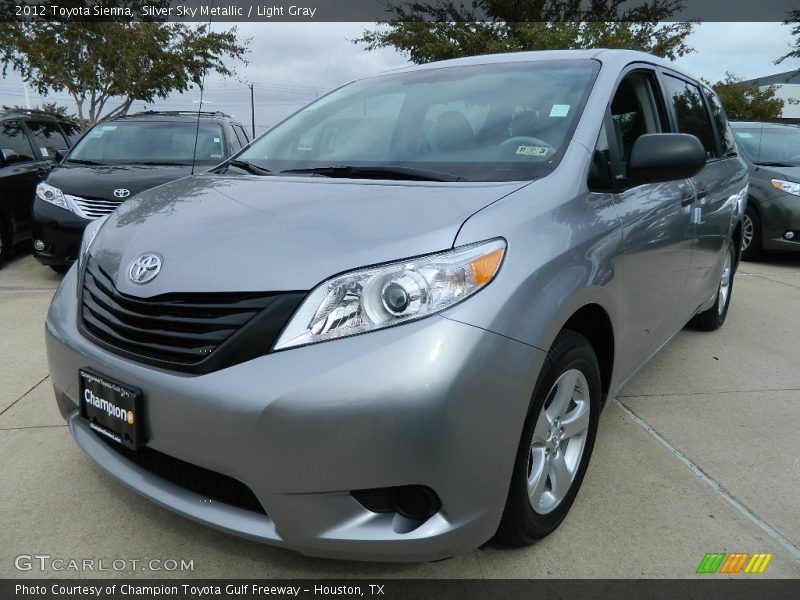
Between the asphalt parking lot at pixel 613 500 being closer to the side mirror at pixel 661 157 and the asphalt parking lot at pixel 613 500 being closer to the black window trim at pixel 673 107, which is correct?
the side mirror at pixel 661 157

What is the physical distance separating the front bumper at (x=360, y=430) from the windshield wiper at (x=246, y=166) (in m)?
1.15

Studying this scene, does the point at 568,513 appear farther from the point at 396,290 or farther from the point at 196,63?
the point at 196,63

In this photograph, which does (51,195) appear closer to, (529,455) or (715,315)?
(529,455)

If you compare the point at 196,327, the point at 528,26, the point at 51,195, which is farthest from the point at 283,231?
the point at 528,26

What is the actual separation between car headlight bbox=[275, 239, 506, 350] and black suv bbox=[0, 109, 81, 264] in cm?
594

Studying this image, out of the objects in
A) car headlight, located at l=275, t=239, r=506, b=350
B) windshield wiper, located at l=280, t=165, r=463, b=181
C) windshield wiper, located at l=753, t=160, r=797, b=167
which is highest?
windshield wiper, located at l=280, t=165, r=463, b=181

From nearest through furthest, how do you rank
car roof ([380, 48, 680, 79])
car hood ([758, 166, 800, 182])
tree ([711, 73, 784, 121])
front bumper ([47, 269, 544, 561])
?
front bumper ([47, 269, 544, 561])
car roof ([380, 48, 680, 79])
car hood ([758, 166, 800, 182])
tree ([711, 73, 784, 121])

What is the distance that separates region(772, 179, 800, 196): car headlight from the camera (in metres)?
7.08

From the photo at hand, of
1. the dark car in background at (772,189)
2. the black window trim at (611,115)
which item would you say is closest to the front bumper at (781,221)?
the dark car in background at (772,189)

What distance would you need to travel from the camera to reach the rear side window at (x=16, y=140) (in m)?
6.71

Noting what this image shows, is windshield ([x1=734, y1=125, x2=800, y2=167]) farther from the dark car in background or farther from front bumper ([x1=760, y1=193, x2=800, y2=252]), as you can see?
front bumper ([x1=760, y1=193, x2=800, y2=252])

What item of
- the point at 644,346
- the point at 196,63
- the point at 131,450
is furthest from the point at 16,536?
the point at 196,63

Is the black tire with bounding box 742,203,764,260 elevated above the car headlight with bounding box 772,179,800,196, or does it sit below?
below

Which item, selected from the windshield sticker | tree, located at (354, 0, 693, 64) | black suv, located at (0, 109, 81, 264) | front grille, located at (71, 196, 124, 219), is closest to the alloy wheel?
the windshield sticker
